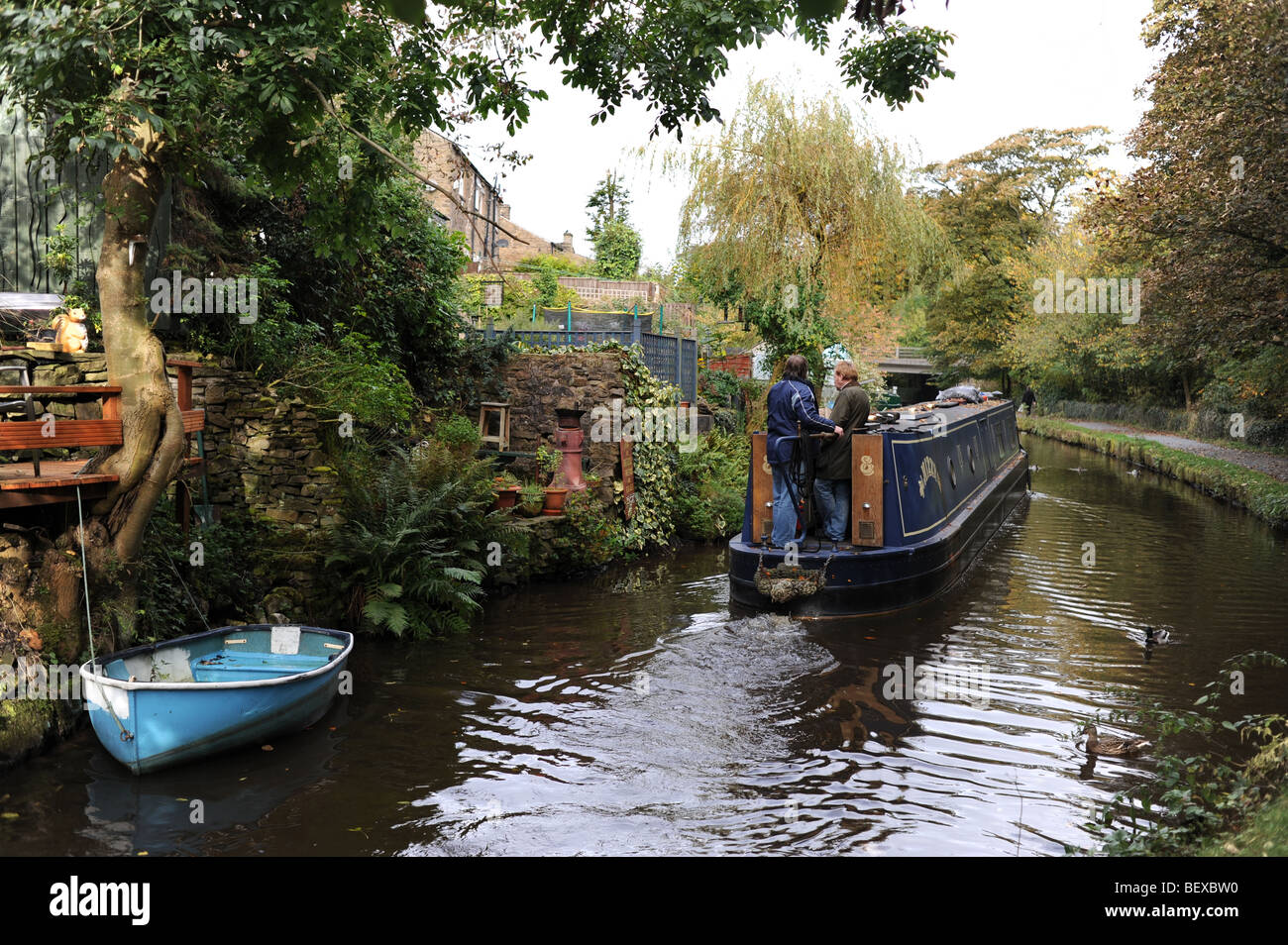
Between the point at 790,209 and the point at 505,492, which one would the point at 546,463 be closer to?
the point at 505,492

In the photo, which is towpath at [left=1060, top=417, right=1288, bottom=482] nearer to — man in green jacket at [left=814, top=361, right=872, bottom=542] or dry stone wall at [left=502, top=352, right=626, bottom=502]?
man in green jacket at [left=814, top=361, right=872, bottom=542]

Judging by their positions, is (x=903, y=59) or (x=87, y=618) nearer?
(x=87, y=618)

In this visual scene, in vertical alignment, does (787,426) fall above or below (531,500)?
above

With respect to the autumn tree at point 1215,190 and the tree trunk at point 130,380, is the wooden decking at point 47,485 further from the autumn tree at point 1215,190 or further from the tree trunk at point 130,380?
the autumn tree at point 1215,190

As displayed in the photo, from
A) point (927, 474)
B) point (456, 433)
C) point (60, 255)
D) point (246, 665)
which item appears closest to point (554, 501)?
point (456, 433)

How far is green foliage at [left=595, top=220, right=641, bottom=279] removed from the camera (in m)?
40.7

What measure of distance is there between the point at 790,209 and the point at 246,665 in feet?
46.4

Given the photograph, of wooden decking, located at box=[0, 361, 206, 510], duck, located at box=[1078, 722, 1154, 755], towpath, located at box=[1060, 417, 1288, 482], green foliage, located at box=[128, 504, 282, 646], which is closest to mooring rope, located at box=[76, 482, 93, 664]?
wooden decking, located at box=[0, 361, 206, 510]

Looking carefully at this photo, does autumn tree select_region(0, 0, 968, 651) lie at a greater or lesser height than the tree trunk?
greater

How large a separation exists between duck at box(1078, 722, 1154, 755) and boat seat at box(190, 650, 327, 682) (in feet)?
16.9

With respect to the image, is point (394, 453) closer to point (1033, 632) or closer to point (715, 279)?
point (1033, 632)

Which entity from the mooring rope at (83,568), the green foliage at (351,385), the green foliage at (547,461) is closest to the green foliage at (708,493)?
the green foliage at (547,461)

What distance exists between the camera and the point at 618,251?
43.1 meters

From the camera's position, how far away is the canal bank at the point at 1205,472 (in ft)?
57.0
